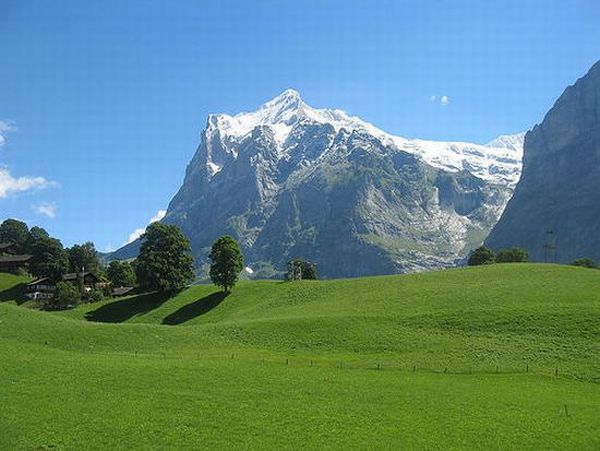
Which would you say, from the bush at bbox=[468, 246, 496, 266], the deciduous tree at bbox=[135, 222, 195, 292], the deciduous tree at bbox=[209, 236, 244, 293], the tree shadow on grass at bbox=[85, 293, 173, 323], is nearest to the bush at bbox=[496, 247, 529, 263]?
the bush at bbox=[468, 246, 496, 266]

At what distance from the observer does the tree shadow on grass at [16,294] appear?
442 feet

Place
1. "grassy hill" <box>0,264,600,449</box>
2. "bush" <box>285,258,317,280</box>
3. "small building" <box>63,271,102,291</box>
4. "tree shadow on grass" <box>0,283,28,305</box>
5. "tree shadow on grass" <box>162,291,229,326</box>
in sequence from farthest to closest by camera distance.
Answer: "small building" <box>63,271,102,291</box>, "bush" <box>285,258,317,280</box>, "tree shadow on grass" <box>0,283,28,305</box>, "tree shadow on grass" <box>162,291,229,326</box>, "grassy hill" <box>0,264,600,449</box>

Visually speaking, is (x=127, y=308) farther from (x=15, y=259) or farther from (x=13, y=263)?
(x=15, y=259)

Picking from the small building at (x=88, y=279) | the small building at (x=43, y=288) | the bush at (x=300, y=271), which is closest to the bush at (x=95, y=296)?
the small building at (x=43, y=288)

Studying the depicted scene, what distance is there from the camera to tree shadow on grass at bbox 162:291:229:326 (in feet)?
336

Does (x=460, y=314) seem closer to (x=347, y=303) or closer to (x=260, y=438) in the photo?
(x=347, y=303)

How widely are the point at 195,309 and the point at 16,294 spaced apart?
58.3 metres

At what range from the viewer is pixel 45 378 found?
1813 inches

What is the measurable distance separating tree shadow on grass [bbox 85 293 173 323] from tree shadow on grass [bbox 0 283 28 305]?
109 ft

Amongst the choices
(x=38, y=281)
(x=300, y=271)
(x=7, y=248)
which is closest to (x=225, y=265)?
(x=300, y=271)

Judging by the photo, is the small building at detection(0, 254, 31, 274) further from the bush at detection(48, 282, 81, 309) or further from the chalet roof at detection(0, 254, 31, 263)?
the bush at detection(48, 282, 81, 309)

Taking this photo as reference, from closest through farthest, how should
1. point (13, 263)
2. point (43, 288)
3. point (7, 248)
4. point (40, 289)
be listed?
point (40, 289) → point (43, 288) → point (13, 263) → point (7, 248)

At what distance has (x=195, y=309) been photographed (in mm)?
106875

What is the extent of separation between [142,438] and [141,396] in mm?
9230
